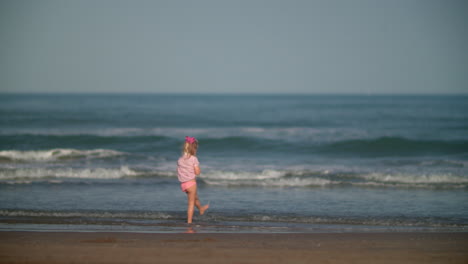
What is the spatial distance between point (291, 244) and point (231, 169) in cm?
828

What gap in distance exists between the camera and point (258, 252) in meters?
5.69

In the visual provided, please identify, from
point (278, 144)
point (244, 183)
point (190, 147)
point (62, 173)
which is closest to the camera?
point (190, 147)

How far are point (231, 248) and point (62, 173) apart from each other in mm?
8539

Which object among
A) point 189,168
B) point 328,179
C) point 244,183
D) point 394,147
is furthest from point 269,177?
point 394,147

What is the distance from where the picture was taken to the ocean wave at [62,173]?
481 inches

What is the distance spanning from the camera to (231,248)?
5902mm

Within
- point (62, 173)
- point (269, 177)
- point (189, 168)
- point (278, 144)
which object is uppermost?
point (278, 144)

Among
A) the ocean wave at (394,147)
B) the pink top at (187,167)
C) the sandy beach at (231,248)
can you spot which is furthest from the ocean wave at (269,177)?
the ocean wave at (394,147)

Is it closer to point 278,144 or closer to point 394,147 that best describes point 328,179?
A: point 278,144

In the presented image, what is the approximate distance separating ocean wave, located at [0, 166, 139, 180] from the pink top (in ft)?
18.9

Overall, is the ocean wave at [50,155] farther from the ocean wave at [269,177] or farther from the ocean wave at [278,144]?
the ocean wave at [269,177]

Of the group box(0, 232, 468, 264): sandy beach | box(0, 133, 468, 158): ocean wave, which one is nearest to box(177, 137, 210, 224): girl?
box(0, 232, 468, 264): sandy beach

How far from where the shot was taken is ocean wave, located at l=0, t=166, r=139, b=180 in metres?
12.2

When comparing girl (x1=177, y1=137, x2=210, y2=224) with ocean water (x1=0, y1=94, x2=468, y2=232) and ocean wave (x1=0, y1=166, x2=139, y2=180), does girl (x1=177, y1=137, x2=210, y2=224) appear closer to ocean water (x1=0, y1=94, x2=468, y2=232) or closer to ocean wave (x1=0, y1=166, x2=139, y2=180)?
ocean water (x1=0, y1=94, x2=468, y2=232)
